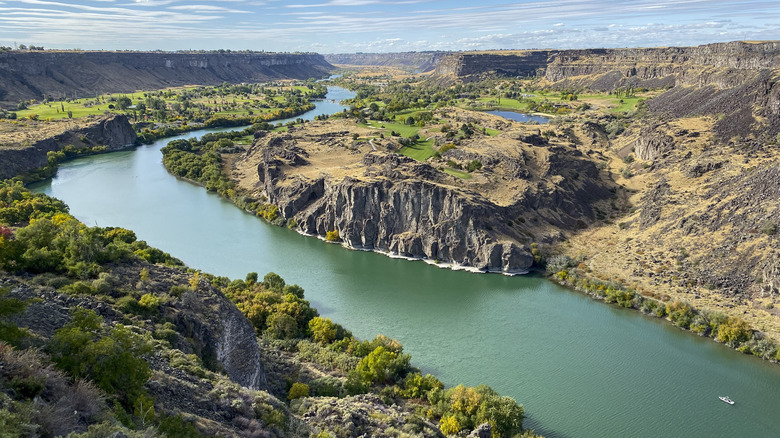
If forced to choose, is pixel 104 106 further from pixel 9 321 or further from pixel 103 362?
pixel 103 362

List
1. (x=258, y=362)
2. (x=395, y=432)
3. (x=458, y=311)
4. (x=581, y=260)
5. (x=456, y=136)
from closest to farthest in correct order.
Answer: (x=395, y=432) < (x=258, y=362) < (x=458, y=311) < (x=581, y=260) < (x=456, y=136)

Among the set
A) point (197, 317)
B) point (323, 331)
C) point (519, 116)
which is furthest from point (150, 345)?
point (519, 116)

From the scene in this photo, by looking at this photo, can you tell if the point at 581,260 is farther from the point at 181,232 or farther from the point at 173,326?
the point at 181,232

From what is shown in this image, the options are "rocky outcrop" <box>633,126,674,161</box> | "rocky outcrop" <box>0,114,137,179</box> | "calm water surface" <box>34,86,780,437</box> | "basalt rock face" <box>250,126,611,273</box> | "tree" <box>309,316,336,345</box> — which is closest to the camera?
"calm water surface" <box>34,86,780,437</box>

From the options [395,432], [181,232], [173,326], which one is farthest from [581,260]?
[181,232]

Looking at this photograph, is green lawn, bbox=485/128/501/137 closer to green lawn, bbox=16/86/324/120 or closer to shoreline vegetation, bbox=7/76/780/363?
shoreline vegetation, bbox=7/76/780/363

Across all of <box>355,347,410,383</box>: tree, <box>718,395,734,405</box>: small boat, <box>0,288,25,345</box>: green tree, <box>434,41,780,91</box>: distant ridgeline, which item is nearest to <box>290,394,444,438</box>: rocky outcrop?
<box>355,347,410,383</box>: tree

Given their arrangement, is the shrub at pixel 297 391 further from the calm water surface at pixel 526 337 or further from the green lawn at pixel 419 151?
the green lawn at pixel 419 151
